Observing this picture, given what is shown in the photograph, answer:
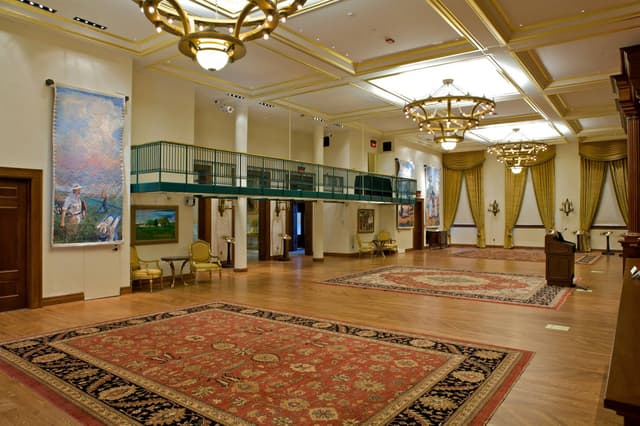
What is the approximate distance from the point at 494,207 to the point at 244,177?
15.0 meters

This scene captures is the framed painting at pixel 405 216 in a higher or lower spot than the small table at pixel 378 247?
higher

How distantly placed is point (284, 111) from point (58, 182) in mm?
7985

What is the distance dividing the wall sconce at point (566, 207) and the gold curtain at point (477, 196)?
362 cm

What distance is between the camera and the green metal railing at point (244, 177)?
9844 millimetres

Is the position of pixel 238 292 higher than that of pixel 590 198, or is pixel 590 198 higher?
pixel 590 198

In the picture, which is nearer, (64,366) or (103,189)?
(64,366)

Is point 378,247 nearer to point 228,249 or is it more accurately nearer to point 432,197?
point 432,197

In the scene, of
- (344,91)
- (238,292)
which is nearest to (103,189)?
(238,292)

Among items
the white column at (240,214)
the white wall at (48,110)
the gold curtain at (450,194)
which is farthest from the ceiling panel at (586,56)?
the gold curtain at (450,194)

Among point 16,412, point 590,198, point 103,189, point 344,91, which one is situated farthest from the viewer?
point 590,198

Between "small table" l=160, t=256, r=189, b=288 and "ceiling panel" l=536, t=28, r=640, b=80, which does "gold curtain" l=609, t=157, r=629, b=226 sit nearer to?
"ceiling panel" l=536, t=28, r=640, b=80

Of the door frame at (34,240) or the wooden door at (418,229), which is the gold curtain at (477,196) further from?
the door frame at (34,240)

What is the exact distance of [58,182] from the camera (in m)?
8.38

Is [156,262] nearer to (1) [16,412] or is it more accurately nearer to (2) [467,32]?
(1) [16,412]
